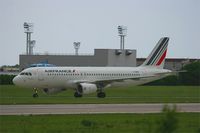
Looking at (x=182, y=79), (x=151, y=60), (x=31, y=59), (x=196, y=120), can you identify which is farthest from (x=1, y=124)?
(x=31, y=59)

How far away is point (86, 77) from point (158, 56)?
9398 millimetres

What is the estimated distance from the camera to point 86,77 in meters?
58.2

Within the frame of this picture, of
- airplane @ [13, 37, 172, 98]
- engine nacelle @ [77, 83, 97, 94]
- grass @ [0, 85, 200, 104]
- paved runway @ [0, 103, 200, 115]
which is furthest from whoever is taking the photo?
airplane @ [13, 37, 172, 98]

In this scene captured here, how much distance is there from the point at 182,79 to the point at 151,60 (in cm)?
3336

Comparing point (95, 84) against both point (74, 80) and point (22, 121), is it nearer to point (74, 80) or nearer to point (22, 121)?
point (74, 80)

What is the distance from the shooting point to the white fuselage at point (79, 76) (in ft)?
183

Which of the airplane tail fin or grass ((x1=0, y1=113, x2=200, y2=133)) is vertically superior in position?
the airplane tail fin

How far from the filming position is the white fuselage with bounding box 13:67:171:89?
2200 inches

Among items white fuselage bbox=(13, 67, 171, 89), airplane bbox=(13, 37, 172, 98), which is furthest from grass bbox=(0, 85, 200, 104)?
white fuselage bbox=(13, 67, 171, 89)

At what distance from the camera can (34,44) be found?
488ft

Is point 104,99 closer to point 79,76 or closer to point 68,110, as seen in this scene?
point 79,76

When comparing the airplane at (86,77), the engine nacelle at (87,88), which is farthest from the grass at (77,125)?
the airplane at (86,77)

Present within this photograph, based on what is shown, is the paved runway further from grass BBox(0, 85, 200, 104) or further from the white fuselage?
the white fuselage

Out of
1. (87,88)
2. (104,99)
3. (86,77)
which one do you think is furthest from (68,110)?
(86,77)
